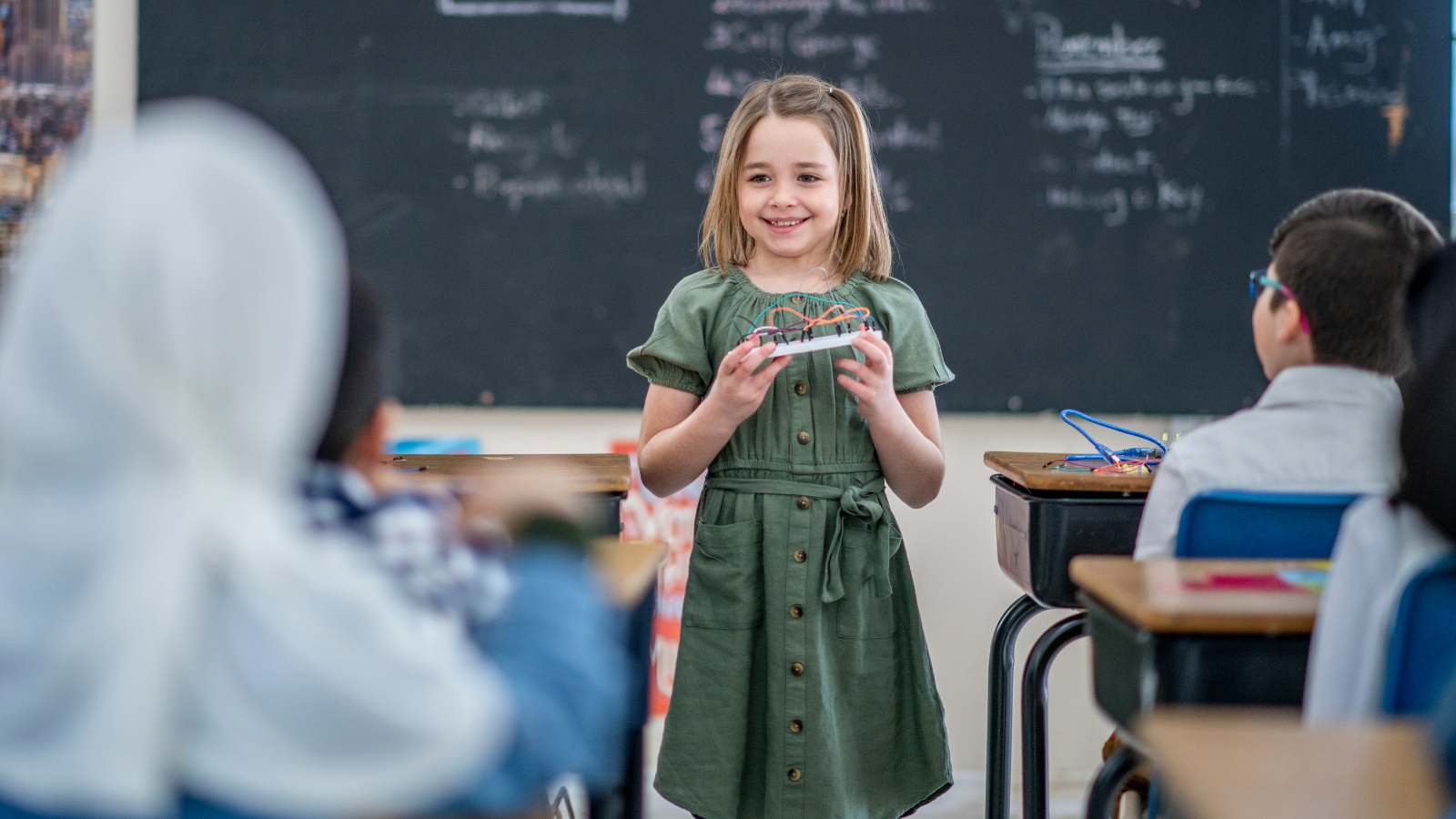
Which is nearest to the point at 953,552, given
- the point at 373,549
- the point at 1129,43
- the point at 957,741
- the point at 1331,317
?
the point at 957,741

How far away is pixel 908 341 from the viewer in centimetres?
204

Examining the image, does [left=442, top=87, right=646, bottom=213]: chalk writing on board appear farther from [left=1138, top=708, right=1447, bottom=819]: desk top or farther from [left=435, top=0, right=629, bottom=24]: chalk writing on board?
[left=1138, top=708, right=1447, bottom=819]: desk top

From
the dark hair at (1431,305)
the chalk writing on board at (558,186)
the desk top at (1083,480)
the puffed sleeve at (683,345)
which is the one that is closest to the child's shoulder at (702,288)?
the puffed sleeve at (683,345)

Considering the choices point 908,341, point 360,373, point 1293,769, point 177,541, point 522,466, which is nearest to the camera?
point 177,541

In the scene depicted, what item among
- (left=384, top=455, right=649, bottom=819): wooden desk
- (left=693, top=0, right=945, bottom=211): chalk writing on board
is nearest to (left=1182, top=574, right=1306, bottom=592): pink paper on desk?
(left=384, top=455, right=649, bottom=819): wooden desk

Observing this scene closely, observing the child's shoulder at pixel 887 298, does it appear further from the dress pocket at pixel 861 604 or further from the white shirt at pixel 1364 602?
the white shirt at pixel 1364 602

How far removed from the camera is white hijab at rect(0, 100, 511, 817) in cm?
62

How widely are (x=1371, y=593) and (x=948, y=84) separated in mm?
2340

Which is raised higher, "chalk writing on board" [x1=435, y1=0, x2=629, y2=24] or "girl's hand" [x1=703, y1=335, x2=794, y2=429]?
"chalk writing on board" [x1=435, y1=0, x2=629, y2=24]

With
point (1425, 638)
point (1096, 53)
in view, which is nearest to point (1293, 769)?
point (1425, 638)

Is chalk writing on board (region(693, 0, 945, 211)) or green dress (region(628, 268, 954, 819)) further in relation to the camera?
chalk writing on board (region(693, 0, 945, 211))

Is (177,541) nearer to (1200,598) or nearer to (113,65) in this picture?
(1200,598)

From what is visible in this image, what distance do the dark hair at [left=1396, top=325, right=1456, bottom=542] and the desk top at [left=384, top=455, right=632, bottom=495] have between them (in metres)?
1.27

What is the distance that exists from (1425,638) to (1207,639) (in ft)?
1.00
